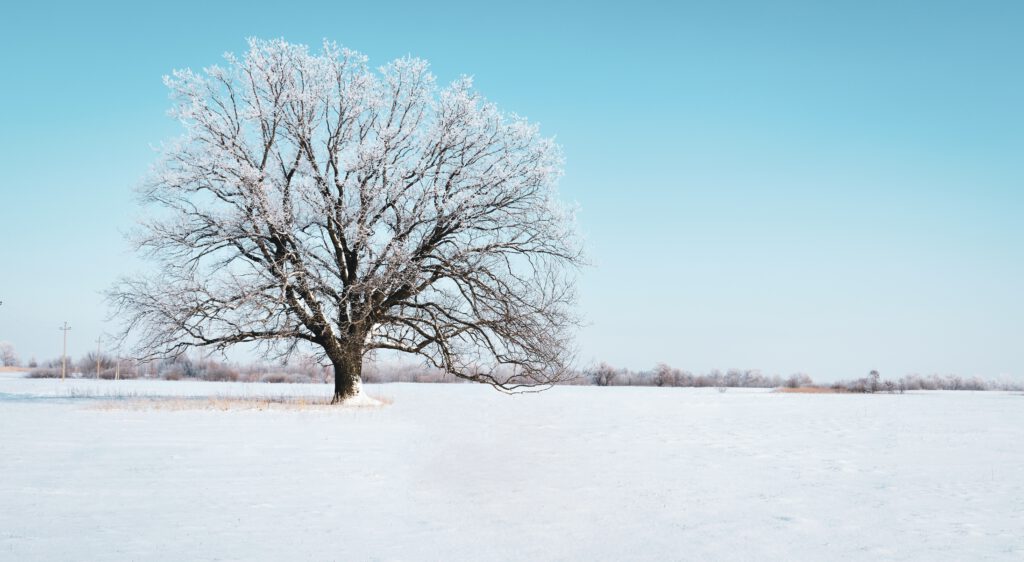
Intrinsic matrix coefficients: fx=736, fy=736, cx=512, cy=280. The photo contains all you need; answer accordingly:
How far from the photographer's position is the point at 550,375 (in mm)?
21781

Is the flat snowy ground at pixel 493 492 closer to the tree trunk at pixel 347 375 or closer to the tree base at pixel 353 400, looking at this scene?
the tree base at pixel 353 400

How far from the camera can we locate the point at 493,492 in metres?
8.55

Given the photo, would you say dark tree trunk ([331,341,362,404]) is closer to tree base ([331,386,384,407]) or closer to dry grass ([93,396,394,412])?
tree base ([331,386,384,407])

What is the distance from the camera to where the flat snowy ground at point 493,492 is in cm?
616

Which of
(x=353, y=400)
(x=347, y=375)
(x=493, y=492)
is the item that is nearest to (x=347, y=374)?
(x=347, y=375)

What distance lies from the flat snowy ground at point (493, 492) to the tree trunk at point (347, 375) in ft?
19.0

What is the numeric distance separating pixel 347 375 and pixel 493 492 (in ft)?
46.4

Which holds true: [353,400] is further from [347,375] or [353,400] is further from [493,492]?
[493,492]

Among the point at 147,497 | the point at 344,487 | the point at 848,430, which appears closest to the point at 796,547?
the point at 344,487

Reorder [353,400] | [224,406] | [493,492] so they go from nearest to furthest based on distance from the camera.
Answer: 1. [493,492]
2. [224,406]
3. [353,400]

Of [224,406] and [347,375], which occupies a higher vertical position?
[347,375]

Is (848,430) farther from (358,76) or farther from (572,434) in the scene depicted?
(358,76)

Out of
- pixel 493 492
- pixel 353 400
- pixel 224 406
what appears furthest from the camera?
pixel 353 400

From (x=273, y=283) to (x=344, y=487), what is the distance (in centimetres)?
1290
